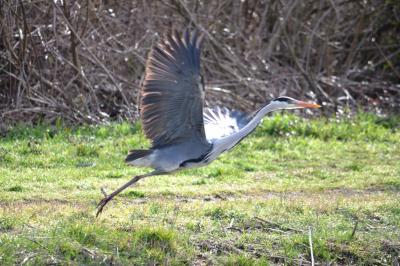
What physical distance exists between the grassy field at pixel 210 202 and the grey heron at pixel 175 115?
45cm

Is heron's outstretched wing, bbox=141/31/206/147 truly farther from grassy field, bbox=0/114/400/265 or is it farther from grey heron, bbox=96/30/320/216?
grassy field, bbox=0/114/400/265

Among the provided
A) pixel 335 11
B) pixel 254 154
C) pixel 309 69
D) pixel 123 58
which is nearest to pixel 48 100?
pixel 123 58

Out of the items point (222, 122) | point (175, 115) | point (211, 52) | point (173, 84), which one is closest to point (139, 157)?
point (175, 115)

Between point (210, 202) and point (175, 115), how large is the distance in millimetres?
1045

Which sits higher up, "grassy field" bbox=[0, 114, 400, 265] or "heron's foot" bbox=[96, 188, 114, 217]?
"heron's foot" bbox=[96, 188, 114, 217]

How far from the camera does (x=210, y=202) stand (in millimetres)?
8445

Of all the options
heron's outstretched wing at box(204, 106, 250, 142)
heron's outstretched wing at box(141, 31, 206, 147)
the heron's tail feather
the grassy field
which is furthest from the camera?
heron's outstretched wing at box(204, 106, 250, 142)

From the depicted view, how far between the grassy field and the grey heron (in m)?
0.45

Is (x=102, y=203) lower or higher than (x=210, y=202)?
higher

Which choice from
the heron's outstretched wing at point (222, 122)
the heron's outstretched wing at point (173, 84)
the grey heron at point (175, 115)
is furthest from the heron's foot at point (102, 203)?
the heron's outstretched wing at point (222, 122)

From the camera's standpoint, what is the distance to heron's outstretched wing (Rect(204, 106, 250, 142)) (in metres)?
8.83

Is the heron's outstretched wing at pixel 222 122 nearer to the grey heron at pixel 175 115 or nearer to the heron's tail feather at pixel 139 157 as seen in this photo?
the grey heron at pixel 175 115

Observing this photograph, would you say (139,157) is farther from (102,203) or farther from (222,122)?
(222,122)

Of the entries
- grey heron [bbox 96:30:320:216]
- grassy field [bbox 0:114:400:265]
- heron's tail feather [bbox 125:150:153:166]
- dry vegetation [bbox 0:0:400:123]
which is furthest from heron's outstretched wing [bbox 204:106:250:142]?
dry vegetation [bbox 0:0:400:123]
